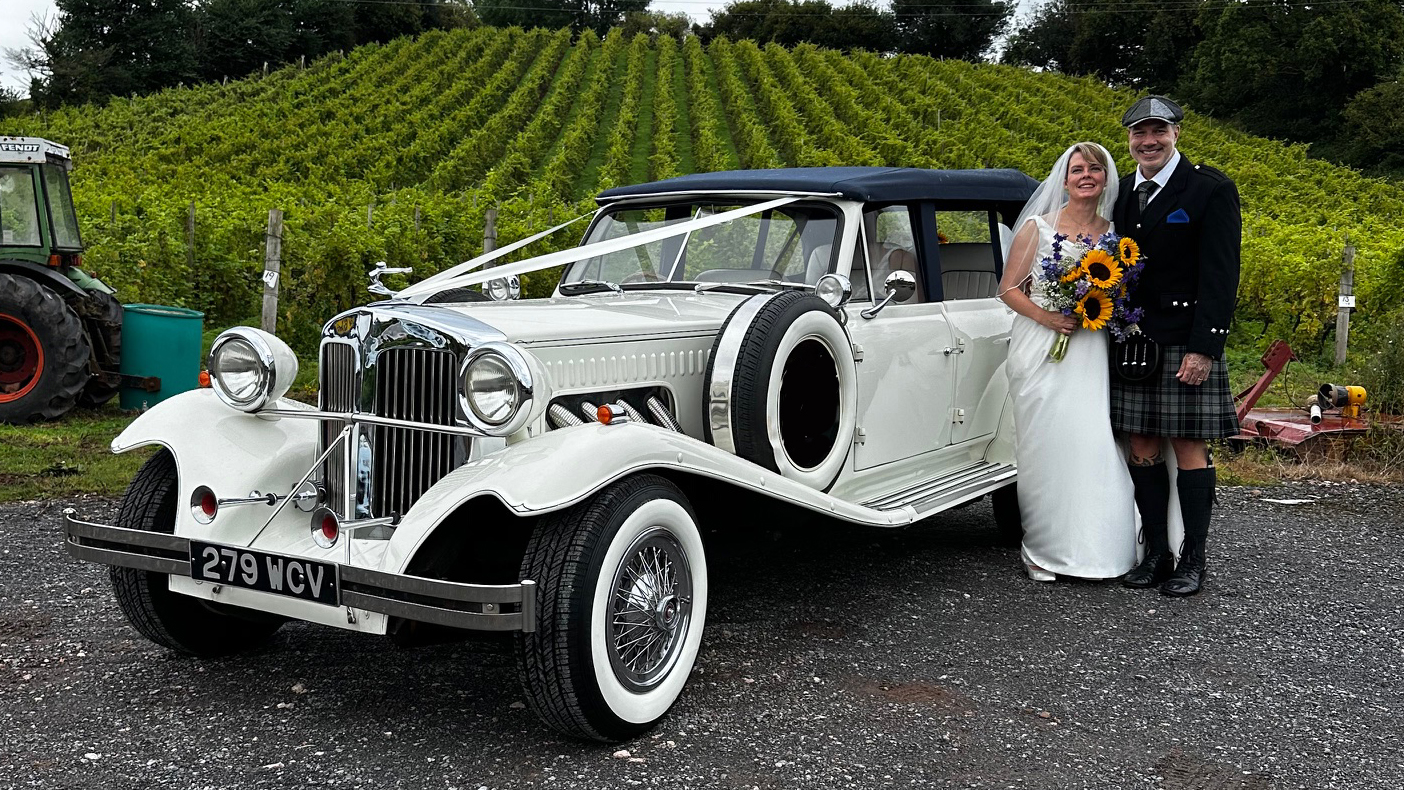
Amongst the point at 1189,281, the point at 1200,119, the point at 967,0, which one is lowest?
the point at 1189,281

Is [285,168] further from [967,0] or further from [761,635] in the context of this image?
[967,0]

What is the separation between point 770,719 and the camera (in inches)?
139

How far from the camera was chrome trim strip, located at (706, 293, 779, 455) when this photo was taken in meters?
3.96

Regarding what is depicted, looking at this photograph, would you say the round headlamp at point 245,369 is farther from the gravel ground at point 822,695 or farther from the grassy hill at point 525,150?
the grassy hill at point 525,150

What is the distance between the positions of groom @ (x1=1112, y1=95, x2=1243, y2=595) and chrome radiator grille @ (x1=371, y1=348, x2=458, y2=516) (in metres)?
3.23

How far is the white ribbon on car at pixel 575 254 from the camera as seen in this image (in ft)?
14.5

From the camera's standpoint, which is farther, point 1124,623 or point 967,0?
point 967,0

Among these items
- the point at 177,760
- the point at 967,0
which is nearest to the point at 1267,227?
the point at 177,760

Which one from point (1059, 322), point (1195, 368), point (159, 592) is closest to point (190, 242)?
point (159, 592)

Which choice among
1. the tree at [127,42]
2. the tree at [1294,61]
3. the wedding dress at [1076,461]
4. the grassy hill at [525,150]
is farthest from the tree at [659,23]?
the wedding dress at [1076,461]

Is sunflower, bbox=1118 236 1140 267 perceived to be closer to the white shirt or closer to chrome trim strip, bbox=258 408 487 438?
the white shirt

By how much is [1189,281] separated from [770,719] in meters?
Answer: 2.87

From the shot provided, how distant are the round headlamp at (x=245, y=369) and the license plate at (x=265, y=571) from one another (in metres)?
0.66

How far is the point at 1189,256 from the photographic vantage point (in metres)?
4.88
